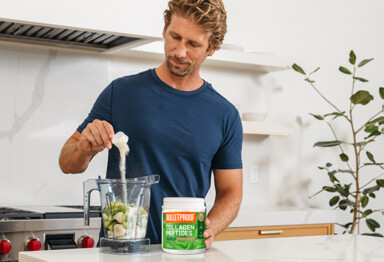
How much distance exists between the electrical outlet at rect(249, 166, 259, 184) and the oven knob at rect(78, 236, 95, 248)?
159cm

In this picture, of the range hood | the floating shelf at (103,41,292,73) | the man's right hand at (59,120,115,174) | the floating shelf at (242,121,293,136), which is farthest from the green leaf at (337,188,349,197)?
the man's right hand at (59,120,115,174)

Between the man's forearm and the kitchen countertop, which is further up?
the man's forearm

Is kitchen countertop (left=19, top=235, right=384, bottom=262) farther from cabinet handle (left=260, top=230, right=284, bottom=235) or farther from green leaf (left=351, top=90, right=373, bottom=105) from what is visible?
green leaf (left=351, top=90, right=373, bottom=105)

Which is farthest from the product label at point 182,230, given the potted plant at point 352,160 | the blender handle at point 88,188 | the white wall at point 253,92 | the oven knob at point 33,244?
the potted plant at point 352,160

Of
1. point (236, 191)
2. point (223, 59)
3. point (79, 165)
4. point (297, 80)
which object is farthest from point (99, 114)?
point (297, 80)

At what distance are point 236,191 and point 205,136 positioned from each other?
22 cm

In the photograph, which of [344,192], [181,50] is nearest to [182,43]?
[181,50]

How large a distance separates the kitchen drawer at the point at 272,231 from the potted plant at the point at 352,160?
15.6 inches

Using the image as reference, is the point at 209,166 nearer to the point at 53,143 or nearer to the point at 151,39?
the point at 151,39

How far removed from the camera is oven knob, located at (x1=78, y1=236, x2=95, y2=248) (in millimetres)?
2564

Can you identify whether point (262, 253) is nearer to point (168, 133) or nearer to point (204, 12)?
point (168, 133)

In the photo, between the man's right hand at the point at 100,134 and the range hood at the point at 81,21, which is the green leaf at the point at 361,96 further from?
the man's right hand at the point at 100,134

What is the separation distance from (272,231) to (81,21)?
1.56 metres

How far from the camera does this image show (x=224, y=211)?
1863 mm
